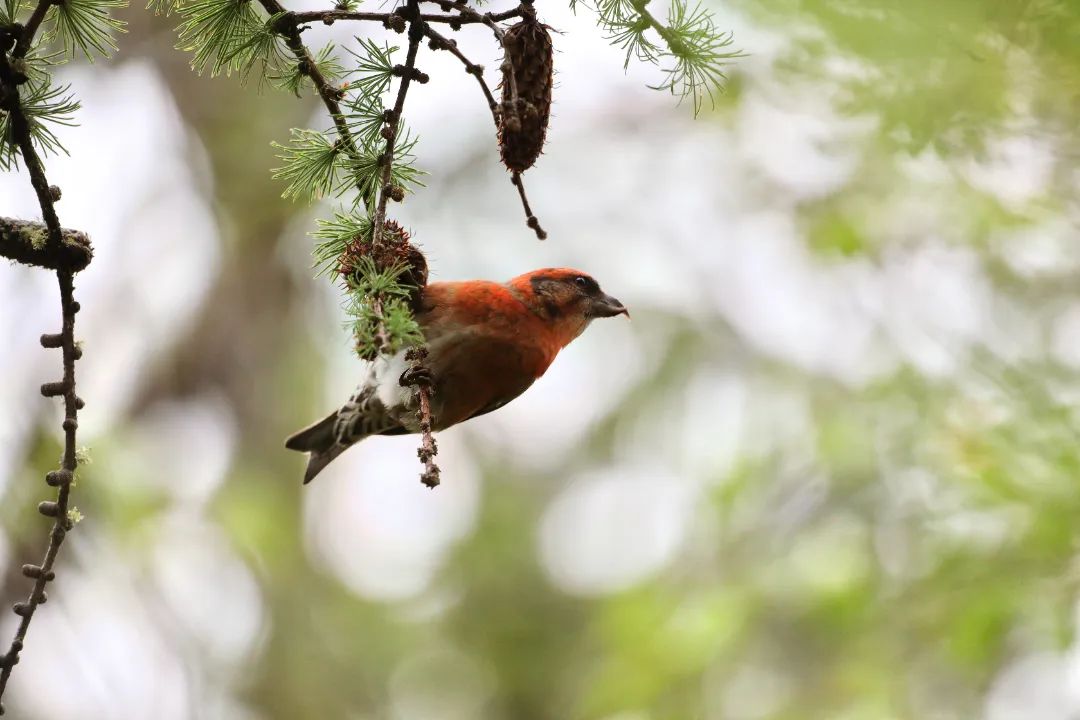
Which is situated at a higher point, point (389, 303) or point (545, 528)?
point (545, 528)

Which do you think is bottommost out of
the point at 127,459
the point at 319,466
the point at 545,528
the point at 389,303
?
the point at 389,303

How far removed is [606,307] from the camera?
4125mm

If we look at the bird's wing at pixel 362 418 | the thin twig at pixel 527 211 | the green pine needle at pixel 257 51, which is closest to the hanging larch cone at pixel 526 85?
the thin twig at pixel 527 211

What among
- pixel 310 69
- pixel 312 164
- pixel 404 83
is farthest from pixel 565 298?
pixel 404 83

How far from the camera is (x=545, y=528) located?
33.2ft

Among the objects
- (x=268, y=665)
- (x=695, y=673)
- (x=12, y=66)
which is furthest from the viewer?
(x=268, y=665)

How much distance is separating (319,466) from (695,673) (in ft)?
11.1

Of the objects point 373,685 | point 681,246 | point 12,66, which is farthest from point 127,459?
point 12,66

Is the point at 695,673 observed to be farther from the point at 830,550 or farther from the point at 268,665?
the point at 268,665

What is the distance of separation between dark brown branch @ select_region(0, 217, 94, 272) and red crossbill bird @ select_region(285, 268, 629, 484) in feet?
3.32

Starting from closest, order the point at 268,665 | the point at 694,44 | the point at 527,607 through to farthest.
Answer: the point at 694,44 < the point at 268,665 < the point at 527,607

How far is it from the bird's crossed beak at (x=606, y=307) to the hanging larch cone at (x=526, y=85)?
1710mm

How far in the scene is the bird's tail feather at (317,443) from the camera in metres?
3.87

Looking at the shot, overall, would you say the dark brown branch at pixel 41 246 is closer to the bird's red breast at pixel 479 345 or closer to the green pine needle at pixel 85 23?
the green pine needle at pixel 85 23
